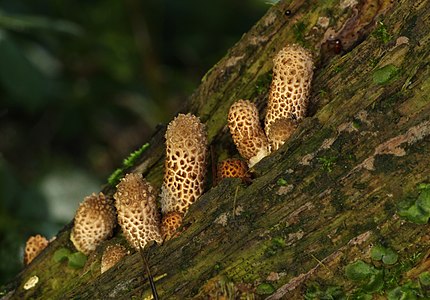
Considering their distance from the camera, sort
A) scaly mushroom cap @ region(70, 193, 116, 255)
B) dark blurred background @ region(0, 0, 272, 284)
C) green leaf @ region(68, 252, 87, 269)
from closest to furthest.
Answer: scaly mushroom cap @ region(70, 193, 116, 255)
green leaf @ region(68, 252, 87, 269)
dark blurred background @ region(0, 0, 272, 284)

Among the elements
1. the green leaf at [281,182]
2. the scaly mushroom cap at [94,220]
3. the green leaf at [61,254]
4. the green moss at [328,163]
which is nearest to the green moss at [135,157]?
the scaly mushroom cap at [94,220]

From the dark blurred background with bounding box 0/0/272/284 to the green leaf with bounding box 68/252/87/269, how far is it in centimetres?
329

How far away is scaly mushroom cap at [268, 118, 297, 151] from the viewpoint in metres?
3.08

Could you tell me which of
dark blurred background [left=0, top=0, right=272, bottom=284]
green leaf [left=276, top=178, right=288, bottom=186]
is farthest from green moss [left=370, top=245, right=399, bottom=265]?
dark blurred background [left=0, top=0, right=272, bottom=284]

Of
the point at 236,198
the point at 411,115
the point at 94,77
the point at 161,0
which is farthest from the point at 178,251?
Answer: the point at 161,0

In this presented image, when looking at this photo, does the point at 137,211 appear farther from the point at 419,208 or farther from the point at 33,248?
the point at 419,208

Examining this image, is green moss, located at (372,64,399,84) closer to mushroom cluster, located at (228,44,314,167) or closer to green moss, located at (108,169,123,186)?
mushroom cluster, located at (228,44,314,167)

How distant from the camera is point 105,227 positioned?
3.37 m

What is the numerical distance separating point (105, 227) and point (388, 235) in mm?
1458

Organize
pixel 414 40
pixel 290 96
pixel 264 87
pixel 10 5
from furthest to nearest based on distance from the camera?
pixel 10 5 → pixel 264 87 → pixel 290 96 → pixel 414 40

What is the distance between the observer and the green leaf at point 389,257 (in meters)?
2.68

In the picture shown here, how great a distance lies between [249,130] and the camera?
129 inches

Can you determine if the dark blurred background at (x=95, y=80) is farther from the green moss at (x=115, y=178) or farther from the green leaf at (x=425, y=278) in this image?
the green leaf at (x=425, y=278)

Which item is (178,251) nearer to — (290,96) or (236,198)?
(236,198)
